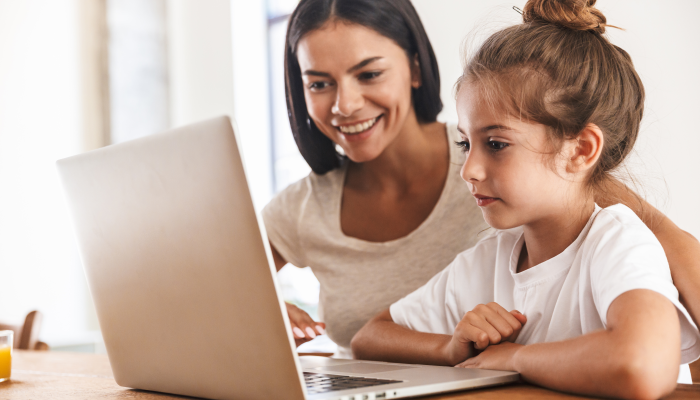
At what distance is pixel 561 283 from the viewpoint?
84cm

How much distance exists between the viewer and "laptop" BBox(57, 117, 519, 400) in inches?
21.0

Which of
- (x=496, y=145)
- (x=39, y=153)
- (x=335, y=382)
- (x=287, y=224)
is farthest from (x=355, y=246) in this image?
(x=39, y=153)

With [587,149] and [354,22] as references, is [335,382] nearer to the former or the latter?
[587,149]

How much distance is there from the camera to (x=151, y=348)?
69 cm

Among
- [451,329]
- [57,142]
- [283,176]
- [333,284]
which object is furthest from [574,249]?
[57,142]

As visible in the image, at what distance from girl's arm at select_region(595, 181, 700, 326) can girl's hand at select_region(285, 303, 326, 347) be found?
0.53m

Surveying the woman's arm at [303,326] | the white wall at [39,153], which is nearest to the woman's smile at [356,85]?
the woman's arm at [303,326]

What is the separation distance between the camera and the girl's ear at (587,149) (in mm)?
844

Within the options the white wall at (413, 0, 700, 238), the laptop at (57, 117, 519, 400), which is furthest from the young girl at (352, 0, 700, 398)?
the white wall at (413, 0, 700, 238)

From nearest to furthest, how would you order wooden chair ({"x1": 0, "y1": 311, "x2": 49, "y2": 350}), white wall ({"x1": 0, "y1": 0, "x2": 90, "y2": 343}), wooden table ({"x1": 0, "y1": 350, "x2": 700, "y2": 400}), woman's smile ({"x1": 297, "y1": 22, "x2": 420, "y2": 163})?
wooden table ({"x1": 0, "y1": 350, "x2": 700, "y2": 400})
woman's smile ({"x1": 297, "y1": 22, "x2": 420, "y2": 163})
wooden chair ({"x1": 0, "y1": 311, "x2": 49, "y2": 350})
white wall ({"x1": 0, "y1": 0, "x2": 90, "y2": 343})

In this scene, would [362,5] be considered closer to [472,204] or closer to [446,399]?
[472,204]

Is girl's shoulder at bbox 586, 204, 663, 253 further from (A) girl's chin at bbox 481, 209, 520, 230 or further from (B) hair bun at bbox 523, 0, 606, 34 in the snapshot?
(B) hair bun at bbox 523, 0, 606, 34

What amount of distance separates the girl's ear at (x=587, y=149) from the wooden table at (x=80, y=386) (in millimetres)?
310

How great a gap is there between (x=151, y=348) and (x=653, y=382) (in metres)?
0.52
